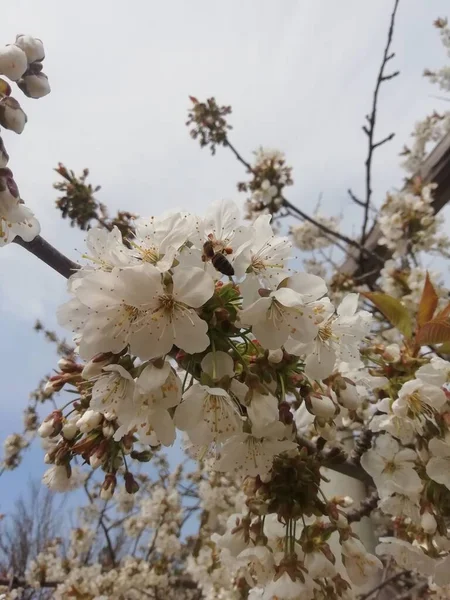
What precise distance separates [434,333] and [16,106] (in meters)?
0.91

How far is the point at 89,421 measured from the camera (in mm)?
831

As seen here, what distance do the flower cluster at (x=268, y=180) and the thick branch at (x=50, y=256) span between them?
2622 millimetres

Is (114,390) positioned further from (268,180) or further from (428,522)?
(268,180)

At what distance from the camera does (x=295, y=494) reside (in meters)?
0.96

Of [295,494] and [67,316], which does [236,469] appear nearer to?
[295,494]

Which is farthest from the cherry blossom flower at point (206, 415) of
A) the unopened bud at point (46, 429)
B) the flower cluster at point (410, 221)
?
the flower cluster at point (410, 221)

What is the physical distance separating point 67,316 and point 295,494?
23.6 inches

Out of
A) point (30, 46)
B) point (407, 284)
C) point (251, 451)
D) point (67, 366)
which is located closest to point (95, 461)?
point (67, 366)

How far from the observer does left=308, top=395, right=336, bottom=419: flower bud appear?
80 centimetres

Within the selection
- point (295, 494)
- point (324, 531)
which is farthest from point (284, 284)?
point (324, 531)

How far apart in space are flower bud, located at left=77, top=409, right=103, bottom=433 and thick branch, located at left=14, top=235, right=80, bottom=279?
0.26 metres

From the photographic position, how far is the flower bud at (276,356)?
0.77 meters

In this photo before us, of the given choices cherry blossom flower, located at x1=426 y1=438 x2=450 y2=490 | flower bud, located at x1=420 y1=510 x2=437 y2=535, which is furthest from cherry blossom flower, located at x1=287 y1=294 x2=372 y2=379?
flower bud, located at x1=420 y1=510 x2=437 y2=535

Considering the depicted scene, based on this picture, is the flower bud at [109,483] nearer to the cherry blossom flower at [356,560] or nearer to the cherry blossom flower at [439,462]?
the cherry blossom flower at [356,560]
